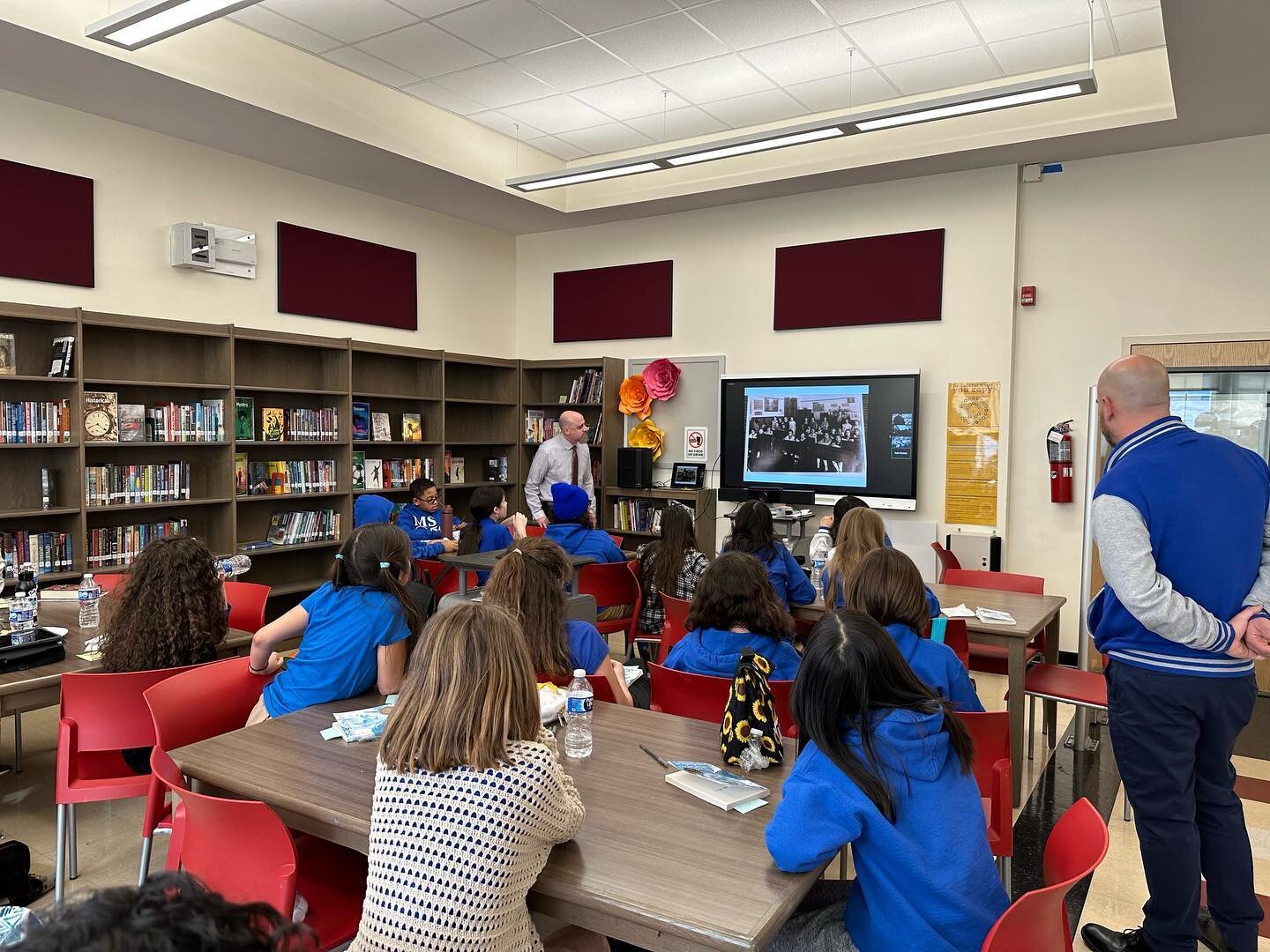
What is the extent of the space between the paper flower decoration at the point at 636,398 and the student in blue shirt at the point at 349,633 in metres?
5.10

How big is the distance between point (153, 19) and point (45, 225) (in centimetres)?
174

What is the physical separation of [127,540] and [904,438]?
5.44m

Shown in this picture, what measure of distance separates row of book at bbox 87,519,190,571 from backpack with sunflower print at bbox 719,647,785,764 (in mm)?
4262

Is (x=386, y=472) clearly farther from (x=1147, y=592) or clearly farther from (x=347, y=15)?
(x=1147, y=592)

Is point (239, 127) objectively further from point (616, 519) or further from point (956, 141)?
point (956, 141)

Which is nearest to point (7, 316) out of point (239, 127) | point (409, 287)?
point (239, 127)

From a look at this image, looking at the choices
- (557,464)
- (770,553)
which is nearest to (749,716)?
(770,553)

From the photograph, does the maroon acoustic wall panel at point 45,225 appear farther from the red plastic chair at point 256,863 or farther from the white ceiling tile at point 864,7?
the white ceiling tile at point 864,7

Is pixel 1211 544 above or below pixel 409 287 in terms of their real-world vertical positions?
below

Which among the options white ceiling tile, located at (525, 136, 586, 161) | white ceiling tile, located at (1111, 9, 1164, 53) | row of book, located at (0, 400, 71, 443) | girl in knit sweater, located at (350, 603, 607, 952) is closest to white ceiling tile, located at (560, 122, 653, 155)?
white ceiling tile, located at (525, 136, 586, 161)

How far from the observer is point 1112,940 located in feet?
8.54

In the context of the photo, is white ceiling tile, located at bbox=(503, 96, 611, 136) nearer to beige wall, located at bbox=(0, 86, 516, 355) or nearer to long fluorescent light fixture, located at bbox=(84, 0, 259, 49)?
beige wall, located at bbox=(0, 86, 516, 355)

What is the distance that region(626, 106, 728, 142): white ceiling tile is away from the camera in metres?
6.56

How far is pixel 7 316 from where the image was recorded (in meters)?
4.88
